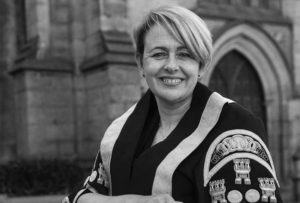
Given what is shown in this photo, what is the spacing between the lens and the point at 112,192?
168 centimetres

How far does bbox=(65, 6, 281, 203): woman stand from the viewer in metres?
1.40

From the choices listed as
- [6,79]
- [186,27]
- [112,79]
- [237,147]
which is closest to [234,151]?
[237,147]

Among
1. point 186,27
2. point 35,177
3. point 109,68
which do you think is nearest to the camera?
point 186,27

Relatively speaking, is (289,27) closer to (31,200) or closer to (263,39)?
(263,39)

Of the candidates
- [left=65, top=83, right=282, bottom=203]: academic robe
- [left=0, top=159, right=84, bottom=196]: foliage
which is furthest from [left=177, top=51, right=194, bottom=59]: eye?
[left=0, top=159, right=84, bottom=196]: foliage

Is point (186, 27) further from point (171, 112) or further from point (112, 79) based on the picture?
point (112, 79)

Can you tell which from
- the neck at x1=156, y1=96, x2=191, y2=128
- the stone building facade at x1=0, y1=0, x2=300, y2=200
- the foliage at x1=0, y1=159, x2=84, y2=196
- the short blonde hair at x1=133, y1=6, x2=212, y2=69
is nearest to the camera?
the short blonde hair at x1=133, y1=6, x2=212, y2=69

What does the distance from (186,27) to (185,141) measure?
370mm

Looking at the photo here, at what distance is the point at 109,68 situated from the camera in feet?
27.7

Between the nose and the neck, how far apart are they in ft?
0.46

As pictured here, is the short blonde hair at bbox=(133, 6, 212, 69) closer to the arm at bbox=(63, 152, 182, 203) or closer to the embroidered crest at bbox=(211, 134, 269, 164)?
the embroidered crest at bbox=(211, 134, 269, 164)

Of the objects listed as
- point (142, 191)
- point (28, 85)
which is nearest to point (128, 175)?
point (142, 191)

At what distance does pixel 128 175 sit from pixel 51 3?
8.30m

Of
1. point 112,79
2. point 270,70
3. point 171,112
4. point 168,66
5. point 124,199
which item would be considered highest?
point 270,70
